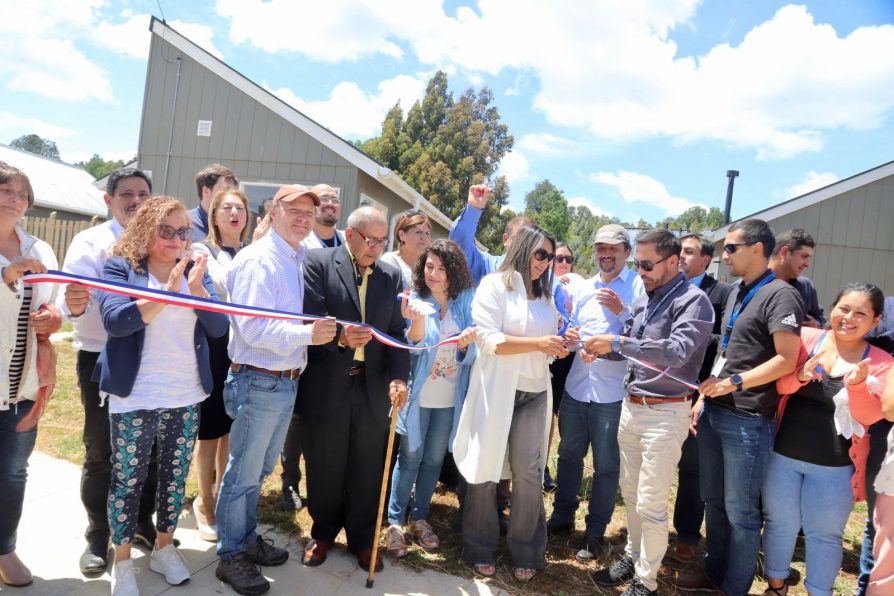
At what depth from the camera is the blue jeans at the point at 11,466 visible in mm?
2764

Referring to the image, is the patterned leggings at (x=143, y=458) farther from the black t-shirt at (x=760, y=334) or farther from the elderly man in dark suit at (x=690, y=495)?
the elderly man in dark suit at (x=690, y=495)

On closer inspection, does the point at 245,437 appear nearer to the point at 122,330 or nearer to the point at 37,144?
the point at 122,330

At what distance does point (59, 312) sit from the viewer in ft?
9.33

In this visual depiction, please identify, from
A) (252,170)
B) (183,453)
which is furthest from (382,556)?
(252,170)

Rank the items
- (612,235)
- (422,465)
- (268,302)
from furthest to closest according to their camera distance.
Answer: (612,235), (422,465), (268,302)

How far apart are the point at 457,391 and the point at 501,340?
0.70 meters

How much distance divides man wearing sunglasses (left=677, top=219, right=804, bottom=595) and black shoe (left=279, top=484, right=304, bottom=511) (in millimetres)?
3002

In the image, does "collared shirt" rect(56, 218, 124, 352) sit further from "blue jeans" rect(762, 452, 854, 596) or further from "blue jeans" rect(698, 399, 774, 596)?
"blue jeans" rect(762, 452, 854, 596)

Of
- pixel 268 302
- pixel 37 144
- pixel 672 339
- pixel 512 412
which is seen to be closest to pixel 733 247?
pixel 672 339

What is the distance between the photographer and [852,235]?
11.8 meters

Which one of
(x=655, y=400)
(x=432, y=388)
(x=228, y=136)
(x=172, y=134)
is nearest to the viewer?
(x=655, y=400)

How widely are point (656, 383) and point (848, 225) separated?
11614 mm

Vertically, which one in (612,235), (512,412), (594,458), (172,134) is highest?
(172,134)

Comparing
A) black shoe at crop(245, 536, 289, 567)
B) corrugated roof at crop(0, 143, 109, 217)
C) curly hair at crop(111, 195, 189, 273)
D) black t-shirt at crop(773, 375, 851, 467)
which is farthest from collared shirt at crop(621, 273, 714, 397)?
corrugated roof at crop(0, 143, 109, 217)
